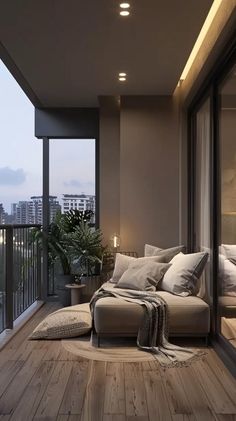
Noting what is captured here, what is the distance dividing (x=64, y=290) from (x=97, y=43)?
325cm

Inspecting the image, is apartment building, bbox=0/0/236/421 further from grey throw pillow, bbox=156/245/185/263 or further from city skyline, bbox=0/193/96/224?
city skyline, bbox=0/193/96/224

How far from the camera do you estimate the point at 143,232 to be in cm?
583

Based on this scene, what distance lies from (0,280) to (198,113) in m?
2.92

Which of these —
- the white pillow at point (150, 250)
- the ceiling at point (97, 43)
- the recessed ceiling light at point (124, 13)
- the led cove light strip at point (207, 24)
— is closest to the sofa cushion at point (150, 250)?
the white pillow at point (150, 250)

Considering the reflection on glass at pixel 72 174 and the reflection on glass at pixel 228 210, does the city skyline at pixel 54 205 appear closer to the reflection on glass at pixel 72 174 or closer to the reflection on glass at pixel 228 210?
the reflection on glass at pixel 72 174

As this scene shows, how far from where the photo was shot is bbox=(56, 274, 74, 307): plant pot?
19.5 feet

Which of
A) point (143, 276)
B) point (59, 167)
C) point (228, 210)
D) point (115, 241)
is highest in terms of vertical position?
point (59, 167)

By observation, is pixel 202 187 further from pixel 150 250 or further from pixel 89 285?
pixel 89 285

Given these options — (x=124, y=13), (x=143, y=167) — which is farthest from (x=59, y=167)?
(x=124, y=13)

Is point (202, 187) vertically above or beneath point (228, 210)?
above

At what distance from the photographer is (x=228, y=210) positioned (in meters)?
3.73

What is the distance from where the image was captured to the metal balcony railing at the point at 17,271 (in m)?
4.37

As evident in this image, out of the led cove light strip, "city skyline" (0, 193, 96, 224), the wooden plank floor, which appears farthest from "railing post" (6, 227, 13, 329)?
the led cove light strip

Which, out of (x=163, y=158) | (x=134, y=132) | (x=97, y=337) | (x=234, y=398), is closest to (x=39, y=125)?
(x=134, y=132)
